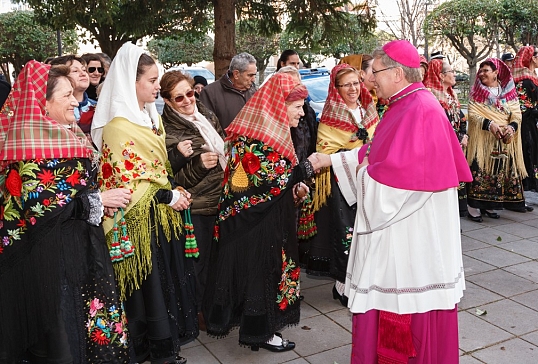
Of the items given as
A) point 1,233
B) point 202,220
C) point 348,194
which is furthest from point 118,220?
point 348,194

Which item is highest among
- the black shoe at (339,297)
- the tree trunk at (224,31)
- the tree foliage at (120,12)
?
the tree foliage at (120,12)

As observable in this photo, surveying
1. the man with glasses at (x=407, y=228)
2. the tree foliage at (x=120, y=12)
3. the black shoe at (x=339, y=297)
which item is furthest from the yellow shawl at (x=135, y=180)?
the tree foliage at (x=120, y=12)

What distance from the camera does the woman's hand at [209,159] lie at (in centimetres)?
421

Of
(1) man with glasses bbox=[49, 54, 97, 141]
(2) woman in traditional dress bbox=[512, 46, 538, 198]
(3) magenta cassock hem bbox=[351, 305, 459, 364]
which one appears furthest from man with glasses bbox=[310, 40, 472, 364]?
(2) woman in traditional dress bbox=[512, 46, 538, 198]

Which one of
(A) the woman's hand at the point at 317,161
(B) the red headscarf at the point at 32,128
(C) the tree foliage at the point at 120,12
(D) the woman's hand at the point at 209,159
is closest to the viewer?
(B) the red headscarf at the point at 32,128

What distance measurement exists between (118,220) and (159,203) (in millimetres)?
307

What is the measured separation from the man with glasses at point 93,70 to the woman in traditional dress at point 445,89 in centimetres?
365

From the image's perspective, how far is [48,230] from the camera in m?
3.27

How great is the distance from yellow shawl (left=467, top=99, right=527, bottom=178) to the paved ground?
133cm

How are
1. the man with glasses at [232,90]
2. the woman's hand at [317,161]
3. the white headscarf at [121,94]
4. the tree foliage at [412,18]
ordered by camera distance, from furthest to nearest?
1. the tree foliage at [412,18]
2. the man with glasses at [232,90]
3. the woman's hand at [317,161]
4. the white headscarf at [121,94]

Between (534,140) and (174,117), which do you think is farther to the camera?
(534,140)

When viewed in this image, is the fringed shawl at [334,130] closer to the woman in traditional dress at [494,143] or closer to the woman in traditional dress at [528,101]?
the woman in traditional dress at [494,143]

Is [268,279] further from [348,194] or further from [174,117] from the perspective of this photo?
[174,117]

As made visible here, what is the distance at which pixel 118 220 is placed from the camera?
3.73 meters
